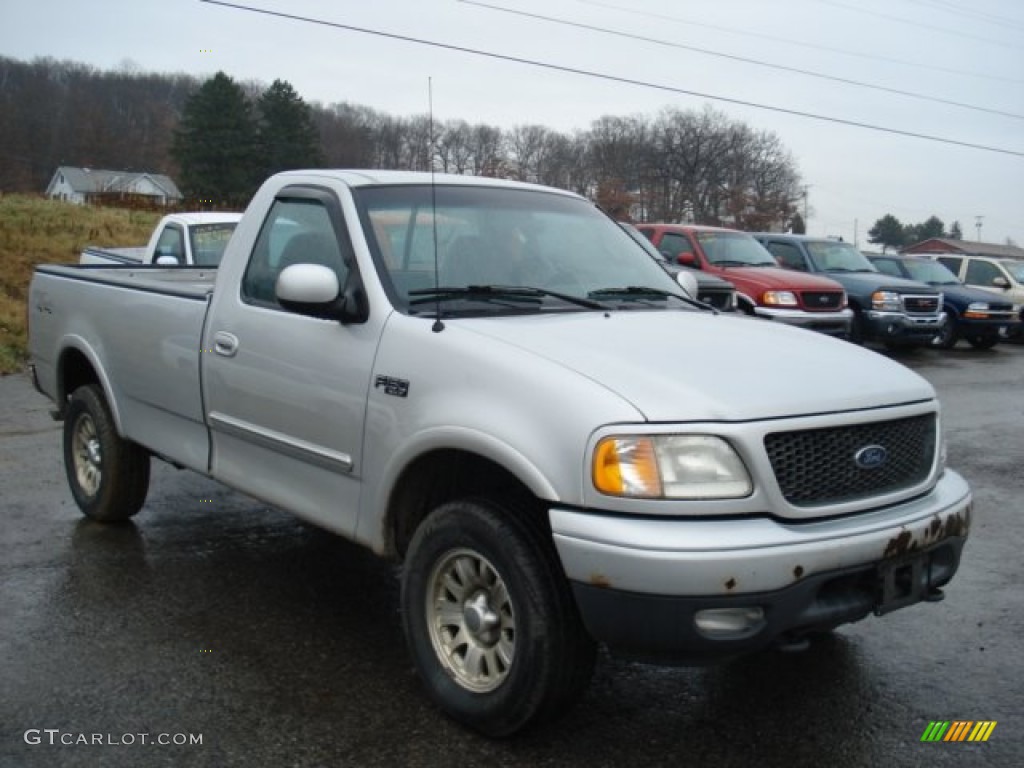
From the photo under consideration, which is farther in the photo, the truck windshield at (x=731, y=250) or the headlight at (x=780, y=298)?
the truck windshield at (x=731, y=250)

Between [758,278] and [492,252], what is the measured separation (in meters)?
11.2

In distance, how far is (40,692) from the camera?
3.73 metres

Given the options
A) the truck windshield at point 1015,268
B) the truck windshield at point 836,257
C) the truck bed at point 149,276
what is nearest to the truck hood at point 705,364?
the truck bed at point 149,276

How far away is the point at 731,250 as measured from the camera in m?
15.8

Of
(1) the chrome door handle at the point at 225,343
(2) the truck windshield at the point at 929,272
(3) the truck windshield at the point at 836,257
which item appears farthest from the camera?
(2) the truck windshield at the point at 929,272

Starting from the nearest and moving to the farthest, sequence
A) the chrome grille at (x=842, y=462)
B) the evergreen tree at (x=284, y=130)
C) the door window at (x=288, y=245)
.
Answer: the chrome grille at (x=842, y=462)
the door window at (x=288, y=245)
the evergreen tree at (x=284, y=130)

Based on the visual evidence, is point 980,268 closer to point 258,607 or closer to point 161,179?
point 258,607

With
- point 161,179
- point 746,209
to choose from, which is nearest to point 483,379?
point 161,179

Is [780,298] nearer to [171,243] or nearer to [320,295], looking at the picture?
[171,243]

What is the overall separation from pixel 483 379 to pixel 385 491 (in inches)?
25.3

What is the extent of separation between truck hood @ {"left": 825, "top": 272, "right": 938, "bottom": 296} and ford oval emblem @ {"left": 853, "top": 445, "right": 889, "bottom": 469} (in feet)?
45.6

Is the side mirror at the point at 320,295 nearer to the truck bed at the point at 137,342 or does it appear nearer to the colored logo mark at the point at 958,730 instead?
the truck bed at the point at 137,342

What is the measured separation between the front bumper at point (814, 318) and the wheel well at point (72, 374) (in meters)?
9.71

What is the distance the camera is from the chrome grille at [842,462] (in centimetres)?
310
